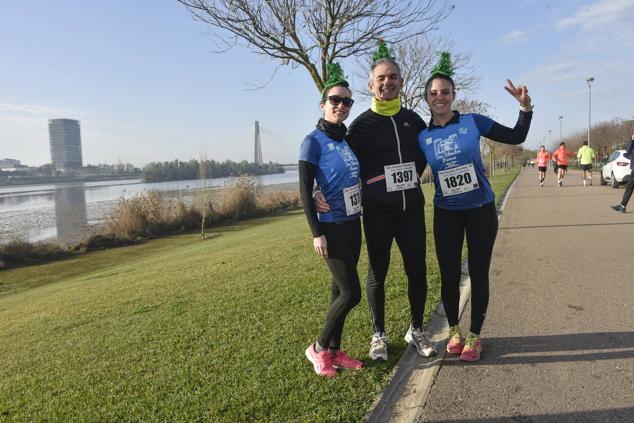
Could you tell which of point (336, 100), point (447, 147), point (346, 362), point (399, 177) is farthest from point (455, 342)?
point (336, 100)

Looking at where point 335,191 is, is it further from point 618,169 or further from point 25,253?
point 25,253

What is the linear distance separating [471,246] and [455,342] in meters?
0.78

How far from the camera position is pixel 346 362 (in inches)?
124

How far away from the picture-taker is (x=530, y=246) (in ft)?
24.8

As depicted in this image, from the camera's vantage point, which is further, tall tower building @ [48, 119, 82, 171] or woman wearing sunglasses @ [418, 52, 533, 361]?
tall tower building @ [48, 119, 82, 171]

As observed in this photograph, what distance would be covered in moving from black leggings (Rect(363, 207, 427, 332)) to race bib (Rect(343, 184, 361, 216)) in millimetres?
185

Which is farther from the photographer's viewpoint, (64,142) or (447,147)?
(64,142)

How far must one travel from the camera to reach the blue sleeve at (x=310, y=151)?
9.45 feet

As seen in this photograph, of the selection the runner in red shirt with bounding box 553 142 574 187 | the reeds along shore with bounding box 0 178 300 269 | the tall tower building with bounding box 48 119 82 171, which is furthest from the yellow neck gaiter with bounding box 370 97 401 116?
the tall tower building with bounding box 48 119 82 171

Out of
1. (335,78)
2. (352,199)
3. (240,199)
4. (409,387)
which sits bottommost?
(409,387)

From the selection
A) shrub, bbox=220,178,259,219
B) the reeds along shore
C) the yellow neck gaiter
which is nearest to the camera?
the yellow neck gaiter

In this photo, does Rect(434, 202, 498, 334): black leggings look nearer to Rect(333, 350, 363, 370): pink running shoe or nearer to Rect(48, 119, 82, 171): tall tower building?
Rect(333, 350, 363, 370): pink running shoe

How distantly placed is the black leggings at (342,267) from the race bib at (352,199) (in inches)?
3.6

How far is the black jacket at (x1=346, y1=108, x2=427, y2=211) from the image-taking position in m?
3.12
